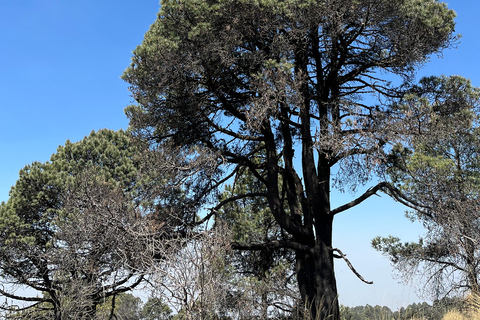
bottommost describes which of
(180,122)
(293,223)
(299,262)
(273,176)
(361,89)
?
(299,262)

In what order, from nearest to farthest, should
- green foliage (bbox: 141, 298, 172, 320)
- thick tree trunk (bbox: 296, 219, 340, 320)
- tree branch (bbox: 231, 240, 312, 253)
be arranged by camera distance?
green foliage (bbox: 141, 298, 172, 320) < thick tree trunk (bbox: 296, 219, 340, 320) < tree branch (bbox: 231, 240, 312, 253)

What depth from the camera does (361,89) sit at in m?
11.3

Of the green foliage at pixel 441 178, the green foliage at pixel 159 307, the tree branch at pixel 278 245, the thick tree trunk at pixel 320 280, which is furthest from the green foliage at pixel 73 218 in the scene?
the green foliage at pixel 441 178

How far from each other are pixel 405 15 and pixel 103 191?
30.9ft

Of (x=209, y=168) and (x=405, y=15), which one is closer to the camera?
(x=405, y=15)

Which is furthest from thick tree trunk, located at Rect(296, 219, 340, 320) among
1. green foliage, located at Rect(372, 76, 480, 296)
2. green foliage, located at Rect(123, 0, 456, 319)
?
green foliage, located at Rect(372, 76, 480, 296)

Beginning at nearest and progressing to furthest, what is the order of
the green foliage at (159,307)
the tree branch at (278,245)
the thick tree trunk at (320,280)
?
the green foliage at (159,307) < the thick tree trunk at (320,280) < the tree branch at (278,245)

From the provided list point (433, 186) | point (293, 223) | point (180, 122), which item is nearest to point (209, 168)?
point (180, 122)

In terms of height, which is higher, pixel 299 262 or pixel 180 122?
pixel 180 122

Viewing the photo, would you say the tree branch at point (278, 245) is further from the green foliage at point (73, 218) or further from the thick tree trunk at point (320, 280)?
the green foliage at point (73, 218)

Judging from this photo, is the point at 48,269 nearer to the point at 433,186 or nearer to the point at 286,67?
the point at 286,67

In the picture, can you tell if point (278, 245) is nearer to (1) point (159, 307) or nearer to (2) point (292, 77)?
(2) point (292, 77)

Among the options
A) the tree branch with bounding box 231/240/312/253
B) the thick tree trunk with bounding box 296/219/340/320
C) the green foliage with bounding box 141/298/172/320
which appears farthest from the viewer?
the tree branch with bounding box 231/240/312/253

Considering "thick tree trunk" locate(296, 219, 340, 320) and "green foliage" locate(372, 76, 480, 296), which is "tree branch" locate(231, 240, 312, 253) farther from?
"green foliage" locate(372, 76, 480, 296)
